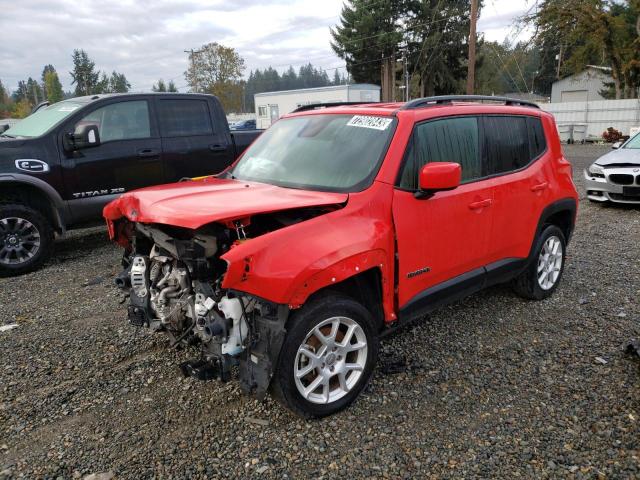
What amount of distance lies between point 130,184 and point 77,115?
3.44 feet

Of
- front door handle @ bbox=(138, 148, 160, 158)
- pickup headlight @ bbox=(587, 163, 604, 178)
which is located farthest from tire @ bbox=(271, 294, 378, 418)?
pickup headlight @ bbox=(587, 163, 604, 178)

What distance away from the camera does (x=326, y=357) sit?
2.85 meters

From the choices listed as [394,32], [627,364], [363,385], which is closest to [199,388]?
[363,385]

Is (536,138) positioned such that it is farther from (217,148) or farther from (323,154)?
(217,148)

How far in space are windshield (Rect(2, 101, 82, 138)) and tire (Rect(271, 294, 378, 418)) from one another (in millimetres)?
5024

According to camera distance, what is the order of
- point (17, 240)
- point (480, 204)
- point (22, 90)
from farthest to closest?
point (22, 90), point (17, 240), point (480, 204)

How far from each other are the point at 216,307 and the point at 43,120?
5.21 metres

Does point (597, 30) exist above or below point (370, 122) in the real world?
above

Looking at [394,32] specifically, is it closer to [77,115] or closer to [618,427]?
[77,115]

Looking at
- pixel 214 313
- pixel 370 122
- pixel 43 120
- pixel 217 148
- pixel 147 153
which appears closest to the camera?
pixel 214 313

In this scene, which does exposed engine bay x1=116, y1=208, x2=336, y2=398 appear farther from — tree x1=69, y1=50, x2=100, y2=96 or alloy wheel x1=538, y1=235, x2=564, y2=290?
tree x1=69, y1=50, x2=100, y2=96

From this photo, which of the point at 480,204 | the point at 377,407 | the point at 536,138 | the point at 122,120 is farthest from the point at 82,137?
the point at 536,138

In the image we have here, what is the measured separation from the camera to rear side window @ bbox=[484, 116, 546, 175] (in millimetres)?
3887

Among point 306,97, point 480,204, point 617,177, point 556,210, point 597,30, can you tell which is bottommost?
point 617,177
